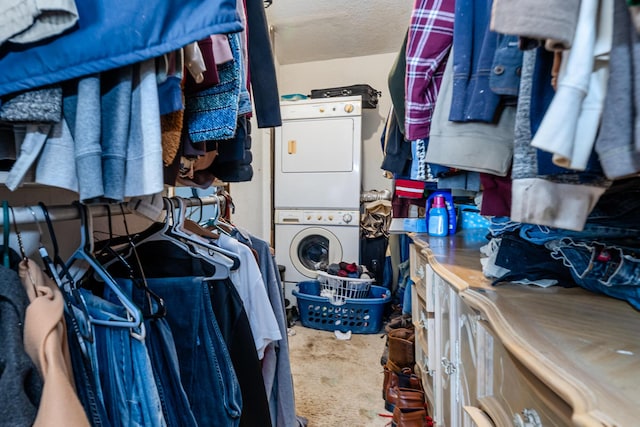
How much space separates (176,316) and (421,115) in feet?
2.75

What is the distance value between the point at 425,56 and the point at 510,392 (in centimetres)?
83

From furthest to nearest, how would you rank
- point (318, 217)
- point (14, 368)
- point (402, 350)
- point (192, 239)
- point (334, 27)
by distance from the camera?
point (318, 217) < point (334, 27) < point (402, 350) < point (192, 239) < point (14, 368)

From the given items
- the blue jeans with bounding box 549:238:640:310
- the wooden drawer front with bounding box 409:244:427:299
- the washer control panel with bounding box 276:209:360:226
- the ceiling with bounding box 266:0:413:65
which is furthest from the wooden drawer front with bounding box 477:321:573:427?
the ceiling with bounding box 266:0:413:65

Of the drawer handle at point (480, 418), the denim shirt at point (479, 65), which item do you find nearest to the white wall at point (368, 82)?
the denim shirt at point (479, 65)

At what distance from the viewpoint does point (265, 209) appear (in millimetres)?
3074

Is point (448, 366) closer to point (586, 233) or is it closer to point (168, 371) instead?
point (586, 233)

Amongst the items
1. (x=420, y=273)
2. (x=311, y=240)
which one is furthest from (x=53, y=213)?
(x=311, y=240)

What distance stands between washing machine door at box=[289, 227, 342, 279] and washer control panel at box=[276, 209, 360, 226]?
0.08m

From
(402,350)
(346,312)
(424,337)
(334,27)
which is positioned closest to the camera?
(424,337)

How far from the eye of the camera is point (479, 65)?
0.67 metres

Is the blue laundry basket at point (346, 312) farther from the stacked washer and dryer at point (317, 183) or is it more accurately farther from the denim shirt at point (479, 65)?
the denim shirt at point (479, 65)

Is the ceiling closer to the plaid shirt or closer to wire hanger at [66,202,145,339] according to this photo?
the plaid shirt

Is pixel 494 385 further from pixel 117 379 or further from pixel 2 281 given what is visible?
Result: pixel 2 281

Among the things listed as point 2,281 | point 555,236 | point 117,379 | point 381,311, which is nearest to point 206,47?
point 2,281
